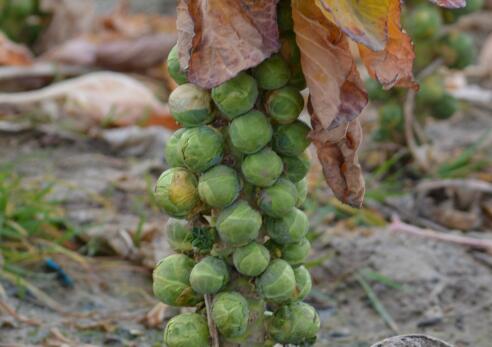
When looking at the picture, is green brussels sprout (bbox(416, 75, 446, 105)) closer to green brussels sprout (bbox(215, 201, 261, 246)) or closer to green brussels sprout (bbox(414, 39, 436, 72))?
green brussels sprout (bbox(414, 39, 436, 72))

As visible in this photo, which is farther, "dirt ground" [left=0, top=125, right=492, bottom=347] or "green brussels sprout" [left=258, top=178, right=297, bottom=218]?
"dirt ground" [left=0, top=125, right=492, bottom=347]

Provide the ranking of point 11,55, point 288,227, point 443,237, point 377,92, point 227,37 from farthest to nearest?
point 11,55
point 377,92
point 443,237
point 288,227
point 227,37

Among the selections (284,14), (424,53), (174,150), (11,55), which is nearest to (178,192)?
(174,150)

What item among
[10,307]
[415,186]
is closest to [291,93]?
[10,307]

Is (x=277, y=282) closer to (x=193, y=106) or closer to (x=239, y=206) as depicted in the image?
(x=239, y=206)

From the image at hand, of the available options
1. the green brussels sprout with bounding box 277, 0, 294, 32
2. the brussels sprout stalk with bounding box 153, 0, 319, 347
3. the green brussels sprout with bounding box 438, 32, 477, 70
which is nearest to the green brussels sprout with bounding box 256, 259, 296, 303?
the brussels sprout stalk with bounding box 153, 0, 319, 347

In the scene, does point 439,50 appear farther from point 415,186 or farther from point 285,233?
point 285,233

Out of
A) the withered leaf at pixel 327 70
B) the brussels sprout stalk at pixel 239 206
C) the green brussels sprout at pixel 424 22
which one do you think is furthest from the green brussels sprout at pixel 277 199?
the green brussels sprout at pixel 424 22
